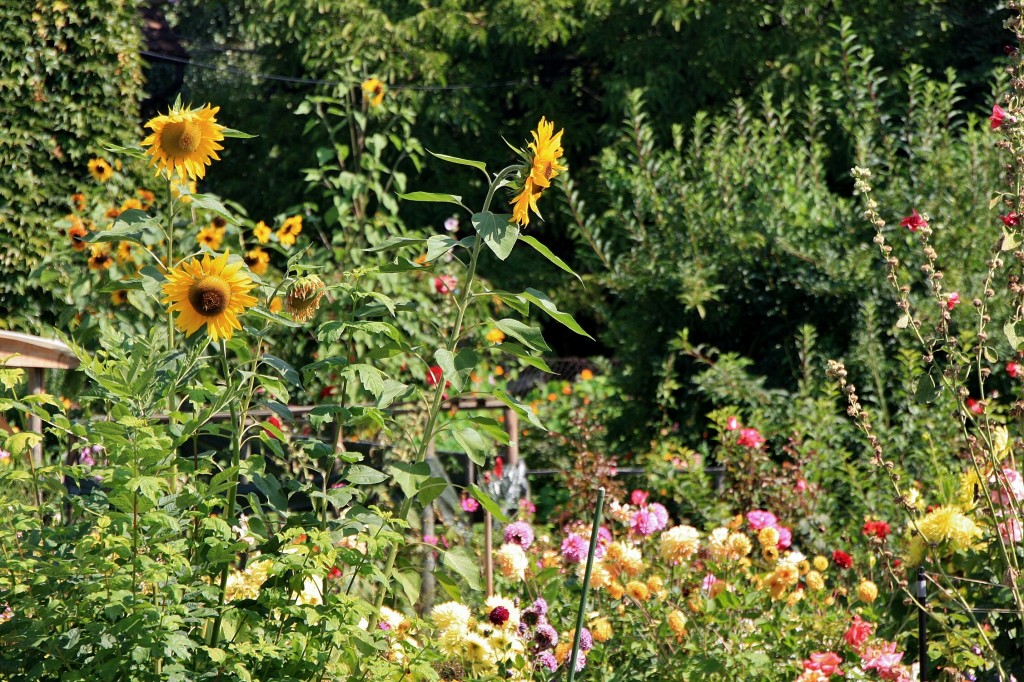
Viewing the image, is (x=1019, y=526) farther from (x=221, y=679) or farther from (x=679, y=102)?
(x=679, y=102)

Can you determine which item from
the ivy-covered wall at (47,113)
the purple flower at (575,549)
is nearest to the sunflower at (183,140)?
the purple flower at (575,549)

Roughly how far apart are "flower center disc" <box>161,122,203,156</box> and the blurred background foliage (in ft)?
2.08

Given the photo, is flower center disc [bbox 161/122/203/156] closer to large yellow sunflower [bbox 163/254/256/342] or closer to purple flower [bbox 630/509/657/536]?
large yellow sunflower [bbox 163/254/256/342]

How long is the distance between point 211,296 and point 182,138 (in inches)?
15.3

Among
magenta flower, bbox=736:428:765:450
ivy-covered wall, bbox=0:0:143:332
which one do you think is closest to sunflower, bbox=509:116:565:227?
magenta flower, bbox=736:428:765:450

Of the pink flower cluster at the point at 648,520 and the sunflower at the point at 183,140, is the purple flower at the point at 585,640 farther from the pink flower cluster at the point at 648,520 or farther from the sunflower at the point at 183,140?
the sunflower at the point at 183,140

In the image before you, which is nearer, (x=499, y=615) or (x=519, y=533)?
(x=499, y=615)

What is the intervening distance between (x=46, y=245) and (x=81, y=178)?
52cm

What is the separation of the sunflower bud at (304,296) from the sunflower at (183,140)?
294 millimetres

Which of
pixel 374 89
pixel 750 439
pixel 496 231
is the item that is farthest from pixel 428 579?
pixel 374 89

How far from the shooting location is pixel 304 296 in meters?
2.03

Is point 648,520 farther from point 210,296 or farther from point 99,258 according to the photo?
point 99,258

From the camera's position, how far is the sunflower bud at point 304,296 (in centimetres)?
201

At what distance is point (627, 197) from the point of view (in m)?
8.32
